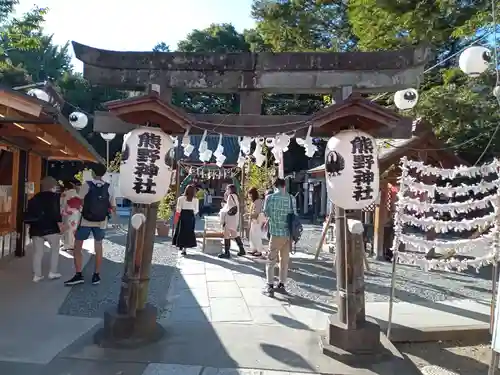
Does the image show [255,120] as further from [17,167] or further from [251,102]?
[17,167]

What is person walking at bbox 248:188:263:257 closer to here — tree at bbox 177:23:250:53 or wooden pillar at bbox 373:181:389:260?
wooden pillar at bbox 373:181:389:260

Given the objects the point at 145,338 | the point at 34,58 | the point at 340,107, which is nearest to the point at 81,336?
the point at 145,338

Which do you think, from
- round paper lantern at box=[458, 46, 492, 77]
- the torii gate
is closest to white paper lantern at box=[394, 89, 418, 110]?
round paper lantern at box=[458, 46, 492, 77]

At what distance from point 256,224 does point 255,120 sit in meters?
5.40

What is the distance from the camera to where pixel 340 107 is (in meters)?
4.88

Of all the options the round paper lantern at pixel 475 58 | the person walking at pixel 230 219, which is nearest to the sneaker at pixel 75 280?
the person walking at pixel 230 219

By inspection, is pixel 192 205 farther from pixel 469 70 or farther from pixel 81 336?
pixel 469 70

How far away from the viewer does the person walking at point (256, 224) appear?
11.1 metres

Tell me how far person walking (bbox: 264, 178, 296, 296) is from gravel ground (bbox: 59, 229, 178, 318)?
6.21 feet

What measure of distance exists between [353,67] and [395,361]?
3874 millimetres

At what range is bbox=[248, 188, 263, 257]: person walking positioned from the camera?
36.4 feet

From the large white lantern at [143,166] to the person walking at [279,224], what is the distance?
237 centimetres

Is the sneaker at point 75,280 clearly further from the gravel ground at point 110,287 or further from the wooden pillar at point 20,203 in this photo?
the wooden pillar at point 20,203

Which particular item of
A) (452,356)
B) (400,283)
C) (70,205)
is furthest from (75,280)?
(400,283)
